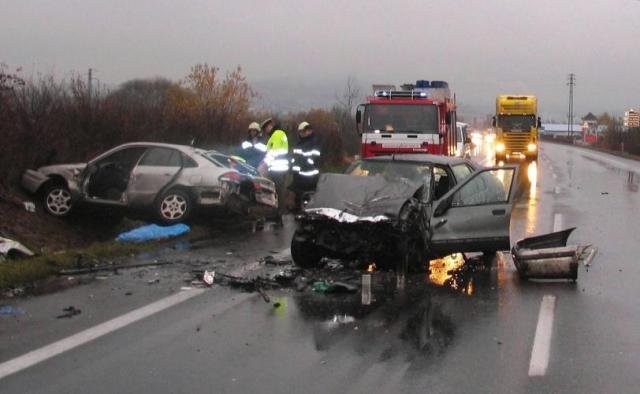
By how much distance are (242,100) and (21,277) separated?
22715 mm

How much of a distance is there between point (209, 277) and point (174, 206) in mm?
4029

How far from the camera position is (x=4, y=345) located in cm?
584

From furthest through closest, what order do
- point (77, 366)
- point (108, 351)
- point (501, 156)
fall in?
point (501, 156)
point (108, 351)
point (77, 366)

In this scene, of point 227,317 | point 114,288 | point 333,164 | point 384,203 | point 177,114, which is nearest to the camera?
point 227,317

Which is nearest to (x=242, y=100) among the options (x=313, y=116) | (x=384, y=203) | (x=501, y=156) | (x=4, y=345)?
(x=313, y=116)

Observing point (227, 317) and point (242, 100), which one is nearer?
point (227, 317)

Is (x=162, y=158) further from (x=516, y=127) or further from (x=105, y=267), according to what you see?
(x=516, y=127)

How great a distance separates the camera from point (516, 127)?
35.8m

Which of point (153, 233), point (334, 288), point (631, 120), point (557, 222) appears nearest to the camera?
point (334, 288)

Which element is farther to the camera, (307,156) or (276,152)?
(276,152)

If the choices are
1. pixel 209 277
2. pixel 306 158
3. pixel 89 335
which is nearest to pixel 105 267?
pixel 209 277

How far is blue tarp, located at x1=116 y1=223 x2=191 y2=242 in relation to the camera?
1108cm

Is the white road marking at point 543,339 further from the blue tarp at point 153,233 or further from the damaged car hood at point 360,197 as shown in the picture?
the blue tarp at point 153,233

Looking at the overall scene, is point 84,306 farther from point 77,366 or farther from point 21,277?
point 77,366
